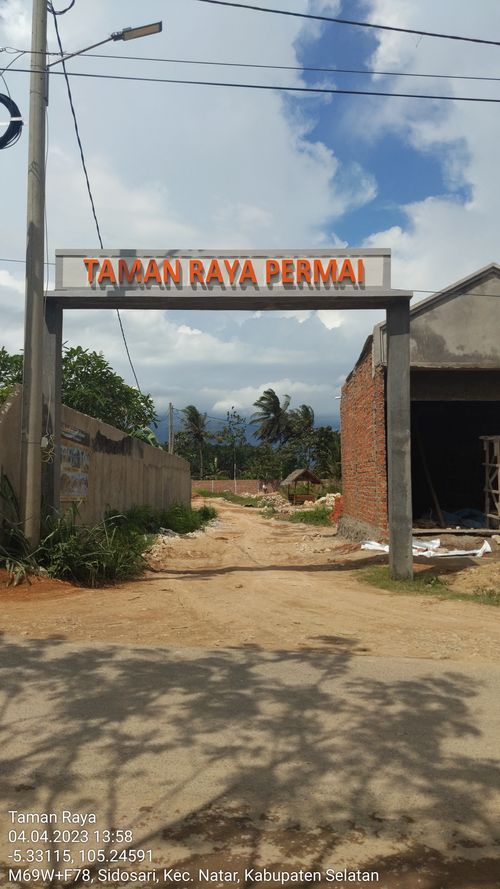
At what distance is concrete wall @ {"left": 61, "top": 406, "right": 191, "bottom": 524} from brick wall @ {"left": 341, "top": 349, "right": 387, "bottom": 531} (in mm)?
6118

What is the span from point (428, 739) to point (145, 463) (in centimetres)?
1708

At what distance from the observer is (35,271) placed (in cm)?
1016

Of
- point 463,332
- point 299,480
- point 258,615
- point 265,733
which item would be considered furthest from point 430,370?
point 299,480

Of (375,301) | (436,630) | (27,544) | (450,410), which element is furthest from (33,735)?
(450,410)

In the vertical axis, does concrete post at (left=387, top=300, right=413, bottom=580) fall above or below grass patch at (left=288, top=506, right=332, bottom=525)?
above

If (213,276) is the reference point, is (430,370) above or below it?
below

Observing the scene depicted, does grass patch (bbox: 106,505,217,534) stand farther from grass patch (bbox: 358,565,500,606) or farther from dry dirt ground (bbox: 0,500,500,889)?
dry dirt ground (bbox: 0,500,500,889)

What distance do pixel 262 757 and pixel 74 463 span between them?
31.7 feet

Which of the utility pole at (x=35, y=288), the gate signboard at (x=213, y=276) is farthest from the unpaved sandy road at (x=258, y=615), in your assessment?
the gate signboard at (x=213, y=276)

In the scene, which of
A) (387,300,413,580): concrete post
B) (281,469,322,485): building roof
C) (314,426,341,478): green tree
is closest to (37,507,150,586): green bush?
(387,300,413,580): concrete post

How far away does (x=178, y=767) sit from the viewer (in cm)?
374

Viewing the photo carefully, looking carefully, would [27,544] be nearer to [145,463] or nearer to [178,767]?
[178,767]

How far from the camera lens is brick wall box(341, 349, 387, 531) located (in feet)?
54.0

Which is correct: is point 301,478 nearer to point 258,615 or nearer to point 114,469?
point 114,469
